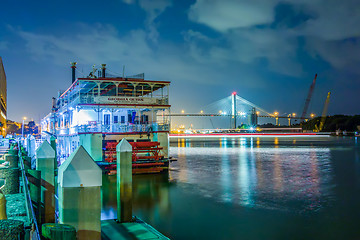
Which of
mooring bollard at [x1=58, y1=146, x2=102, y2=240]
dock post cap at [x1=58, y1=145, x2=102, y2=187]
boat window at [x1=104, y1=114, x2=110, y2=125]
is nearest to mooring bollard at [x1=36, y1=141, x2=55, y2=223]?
mooring bollard at [x1=58, y1=146, x2=102, y2=240]

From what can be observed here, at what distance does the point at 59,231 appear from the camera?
3943 millimetres

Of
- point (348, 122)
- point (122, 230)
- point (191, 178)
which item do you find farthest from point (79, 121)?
point (348, 122)

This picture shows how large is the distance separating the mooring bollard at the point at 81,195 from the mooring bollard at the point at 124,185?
6162 millimetres

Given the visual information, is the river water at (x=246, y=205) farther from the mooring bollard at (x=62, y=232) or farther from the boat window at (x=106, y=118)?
the mooring bollard at (x=62, y=232)

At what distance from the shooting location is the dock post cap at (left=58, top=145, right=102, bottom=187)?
4219 millimetres

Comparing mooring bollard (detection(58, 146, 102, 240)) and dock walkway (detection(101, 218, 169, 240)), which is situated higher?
mooring bollard (detection(58, 146, 102, 240))

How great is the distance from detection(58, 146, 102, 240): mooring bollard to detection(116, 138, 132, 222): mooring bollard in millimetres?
6162

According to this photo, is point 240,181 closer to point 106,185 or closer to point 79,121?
point 106,185

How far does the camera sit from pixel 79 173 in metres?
4.29

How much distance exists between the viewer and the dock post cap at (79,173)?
4219 millimetres

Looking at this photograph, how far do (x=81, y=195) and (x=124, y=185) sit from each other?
6.64 m

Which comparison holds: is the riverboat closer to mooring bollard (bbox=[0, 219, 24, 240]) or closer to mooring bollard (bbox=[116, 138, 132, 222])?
mooring bollard (bbox=[116, 138, 132, 222])

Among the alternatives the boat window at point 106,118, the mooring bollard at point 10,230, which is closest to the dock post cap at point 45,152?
the mooring bollard at point 10,230

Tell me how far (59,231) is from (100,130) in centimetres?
1951
